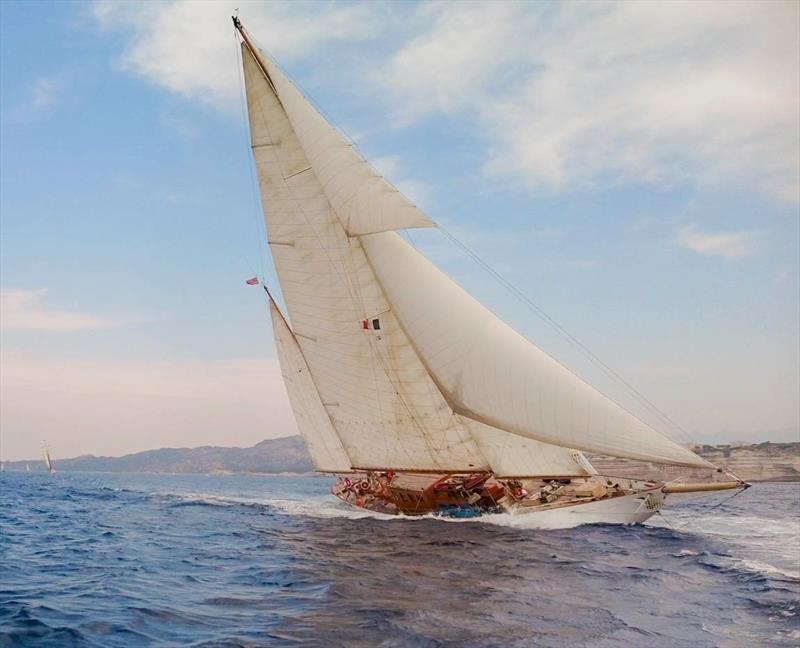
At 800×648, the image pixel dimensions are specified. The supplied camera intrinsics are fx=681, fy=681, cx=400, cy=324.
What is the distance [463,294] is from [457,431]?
667 cm

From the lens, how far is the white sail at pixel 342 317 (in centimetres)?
2902

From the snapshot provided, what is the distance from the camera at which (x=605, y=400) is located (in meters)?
21.4

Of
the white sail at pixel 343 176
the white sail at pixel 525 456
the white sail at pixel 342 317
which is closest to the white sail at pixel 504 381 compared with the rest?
the white sail at pixel 343 176

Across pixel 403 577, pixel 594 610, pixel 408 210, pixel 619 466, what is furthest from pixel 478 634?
pixel 619 466

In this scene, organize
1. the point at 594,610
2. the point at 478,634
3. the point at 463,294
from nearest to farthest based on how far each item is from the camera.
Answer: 1. the point at 478,634
2. the point at 594,610
3. the point at 463,294

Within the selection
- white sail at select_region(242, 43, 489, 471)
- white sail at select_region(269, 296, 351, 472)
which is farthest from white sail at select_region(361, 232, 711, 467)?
white sail at select_region(269, 296, 351, 472)

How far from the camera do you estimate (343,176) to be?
2703cm

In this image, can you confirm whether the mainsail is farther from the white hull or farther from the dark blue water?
the dark blue water

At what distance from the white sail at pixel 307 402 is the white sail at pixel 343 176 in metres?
11.8

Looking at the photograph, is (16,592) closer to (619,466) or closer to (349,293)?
(349,293)

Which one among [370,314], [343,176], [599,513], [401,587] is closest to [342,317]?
[370,314]

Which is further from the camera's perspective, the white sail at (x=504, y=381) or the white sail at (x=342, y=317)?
the white sail at (x=342, y=317)

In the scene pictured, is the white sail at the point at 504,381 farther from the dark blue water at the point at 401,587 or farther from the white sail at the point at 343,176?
the dark blue water at the point at 401,587

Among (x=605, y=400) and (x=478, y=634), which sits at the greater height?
(x=605, y=400)
